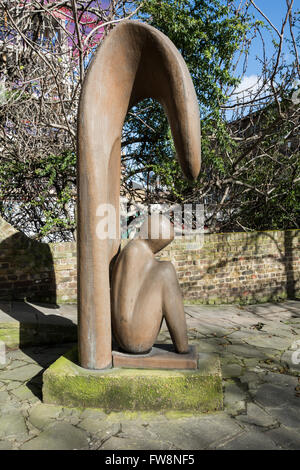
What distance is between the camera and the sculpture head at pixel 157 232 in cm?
265

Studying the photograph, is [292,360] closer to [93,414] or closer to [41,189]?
[93,414]

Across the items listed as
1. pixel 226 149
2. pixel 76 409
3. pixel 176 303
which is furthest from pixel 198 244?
pixel 76 409

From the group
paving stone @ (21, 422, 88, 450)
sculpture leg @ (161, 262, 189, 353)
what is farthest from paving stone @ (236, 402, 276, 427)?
paving stone @ (21, 422, 88, 450)

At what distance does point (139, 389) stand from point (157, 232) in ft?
3.91

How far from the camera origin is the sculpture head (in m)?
2.65

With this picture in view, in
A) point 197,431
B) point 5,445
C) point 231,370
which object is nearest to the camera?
point 5,445

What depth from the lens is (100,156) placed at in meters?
2.58

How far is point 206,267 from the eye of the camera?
20.6 feet

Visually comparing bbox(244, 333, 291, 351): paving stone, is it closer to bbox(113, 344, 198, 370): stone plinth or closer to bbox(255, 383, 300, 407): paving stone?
bbox(255, 383, 300, 407): paving stone

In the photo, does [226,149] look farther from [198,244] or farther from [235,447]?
[235,447]

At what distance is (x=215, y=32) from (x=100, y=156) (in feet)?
17.6

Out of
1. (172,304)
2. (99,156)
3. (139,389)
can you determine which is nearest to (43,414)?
(139,389)

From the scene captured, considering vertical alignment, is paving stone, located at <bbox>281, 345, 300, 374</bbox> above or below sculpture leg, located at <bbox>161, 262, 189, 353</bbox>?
below

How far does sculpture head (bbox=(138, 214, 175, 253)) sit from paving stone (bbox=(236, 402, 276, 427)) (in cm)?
142
